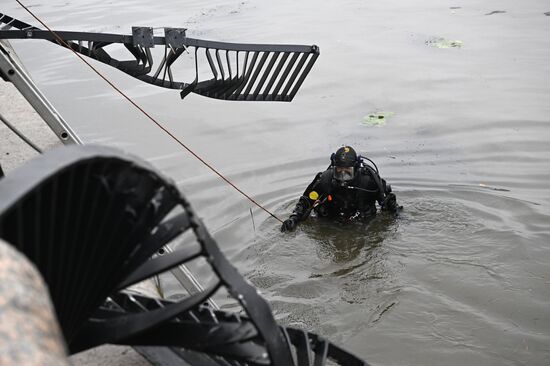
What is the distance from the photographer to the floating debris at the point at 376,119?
1182cm

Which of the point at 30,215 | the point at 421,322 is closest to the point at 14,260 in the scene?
the point at 30,215

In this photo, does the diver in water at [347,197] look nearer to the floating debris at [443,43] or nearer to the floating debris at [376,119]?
the floating debris at [376,119]

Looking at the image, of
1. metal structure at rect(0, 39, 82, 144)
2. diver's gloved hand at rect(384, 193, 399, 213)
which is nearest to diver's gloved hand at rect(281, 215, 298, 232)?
diver's gloved hand at rect(384, 193, 399, 213)

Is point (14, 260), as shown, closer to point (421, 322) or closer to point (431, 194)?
point (421, 322)

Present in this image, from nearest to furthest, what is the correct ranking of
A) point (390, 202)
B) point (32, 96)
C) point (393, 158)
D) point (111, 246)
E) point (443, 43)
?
point (111, 246) → point (32, 96) → point (390, 202) → point (393, 158) → point (443, 43)

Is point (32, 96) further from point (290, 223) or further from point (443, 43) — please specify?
point (443, 43)

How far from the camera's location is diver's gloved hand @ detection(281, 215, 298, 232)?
859cm

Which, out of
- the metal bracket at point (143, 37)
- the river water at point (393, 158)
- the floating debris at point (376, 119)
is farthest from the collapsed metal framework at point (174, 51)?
the floating debris at point (376, 119)

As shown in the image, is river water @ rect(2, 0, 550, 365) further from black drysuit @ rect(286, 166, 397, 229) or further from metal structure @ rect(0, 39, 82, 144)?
metal structure @ rect(0, 39, 82, 144)

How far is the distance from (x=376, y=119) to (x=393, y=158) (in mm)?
1512

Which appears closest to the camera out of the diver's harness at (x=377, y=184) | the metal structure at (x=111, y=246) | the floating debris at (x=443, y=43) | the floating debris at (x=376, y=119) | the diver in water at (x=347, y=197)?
the metal structure at (x=111, y=246)

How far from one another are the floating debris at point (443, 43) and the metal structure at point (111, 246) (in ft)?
45.0

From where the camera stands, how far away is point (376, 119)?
11969 millimetres

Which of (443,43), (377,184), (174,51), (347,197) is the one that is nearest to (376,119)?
(347,197)
